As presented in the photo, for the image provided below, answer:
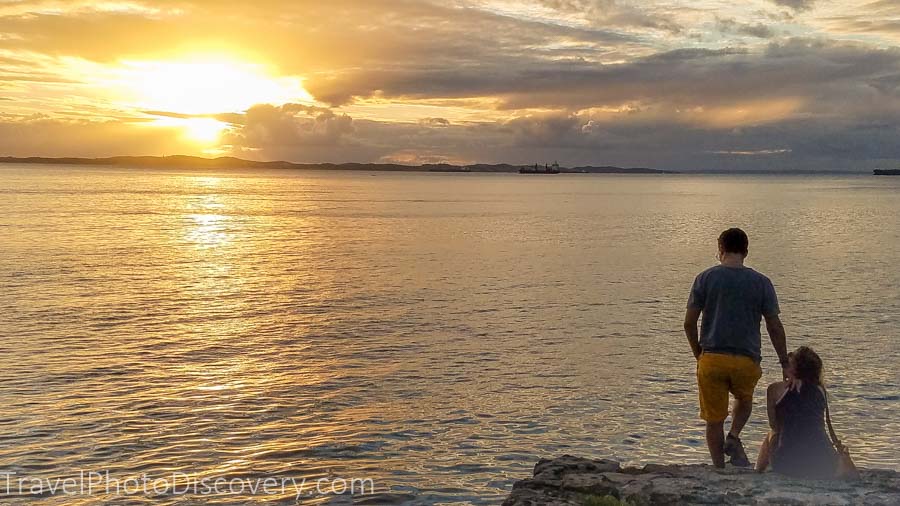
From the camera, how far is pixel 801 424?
7566 millimetres

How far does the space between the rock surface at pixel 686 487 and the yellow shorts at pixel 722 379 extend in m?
0.65

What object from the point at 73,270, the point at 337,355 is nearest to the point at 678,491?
the point at 337,355

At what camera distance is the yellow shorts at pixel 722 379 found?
7910 millimetres

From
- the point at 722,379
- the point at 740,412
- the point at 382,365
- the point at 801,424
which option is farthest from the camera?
the point at 382,365

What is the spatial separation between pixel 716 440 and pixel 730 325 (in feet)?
4.30

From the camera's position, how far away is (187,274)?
29.0m

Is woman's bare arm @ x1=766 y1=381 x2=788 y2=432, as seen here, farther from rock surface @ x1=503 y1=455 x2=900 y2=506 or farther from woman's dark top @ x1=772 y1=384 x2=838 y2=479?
rock surface @ x1=503 y1=455 x2=900 y2=506

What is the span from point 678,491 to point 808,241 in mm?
39120

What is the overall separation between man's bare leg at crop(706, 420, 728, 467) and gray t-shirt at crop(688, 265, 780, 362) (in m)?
0.82

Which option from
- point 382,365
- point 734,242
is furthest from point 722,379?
point 382,365

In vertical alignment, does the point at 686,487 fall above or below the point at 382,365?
above

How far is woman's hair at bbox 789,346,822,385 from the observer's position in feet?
24.3

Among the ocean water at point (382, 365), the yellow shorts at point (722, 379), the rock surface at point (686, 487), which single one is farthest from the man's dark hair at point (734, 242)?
A: the ocean water at point (382, 365)

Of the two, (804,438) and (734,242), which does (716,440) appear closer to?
(804,438)
